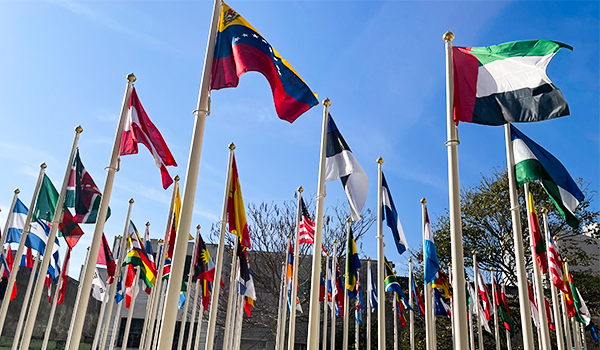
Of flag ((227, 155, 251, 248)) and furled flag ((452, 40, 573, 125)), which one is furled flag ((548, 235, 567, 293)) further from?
flag ((227, 155, 251, 248))

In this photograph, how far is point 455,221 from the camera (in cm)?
665

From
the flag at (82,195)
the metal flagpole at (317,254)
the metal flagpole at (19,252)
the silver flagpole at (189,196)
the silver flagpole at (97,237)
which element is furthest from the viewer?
the metal flagpole at (19,252)

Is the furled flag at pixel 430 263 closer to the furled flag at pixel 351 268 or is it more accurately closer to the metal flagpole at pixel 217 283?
the furled flag at pixel 351 268

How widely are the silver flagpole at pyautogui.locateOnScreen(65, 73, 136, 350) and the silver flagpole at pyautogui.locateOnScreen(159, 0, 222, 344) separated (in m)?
2.19

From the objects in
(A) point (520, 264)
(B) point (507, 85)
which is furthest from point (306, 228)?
(B) point (507, 85)

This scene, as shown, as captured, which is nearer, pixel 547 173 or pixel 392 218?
pixel 547 173

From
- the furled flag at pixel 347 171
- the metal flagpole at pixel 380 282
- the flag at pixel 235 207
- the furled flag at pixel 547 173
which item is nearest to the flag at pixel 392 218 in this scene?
the metal flagpole at pixel 380 282

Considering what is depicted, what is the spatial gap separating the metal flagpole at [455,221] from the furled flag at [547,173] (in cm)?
331

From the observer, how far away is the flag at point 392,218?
1162 cm

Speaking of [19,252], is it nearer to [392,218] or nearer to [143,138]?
[143,138]

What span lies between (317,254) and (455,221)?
11.7ft

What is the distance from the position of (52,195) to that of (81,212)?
3.46 m

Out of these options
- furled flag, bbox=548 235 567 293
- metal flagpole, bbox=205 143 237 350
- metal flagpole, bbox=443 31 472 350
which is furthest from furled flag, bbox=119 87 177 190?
furled flag, bbox=548 235 567 293

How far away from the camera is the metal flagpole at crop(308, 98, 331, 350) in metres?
9.05
